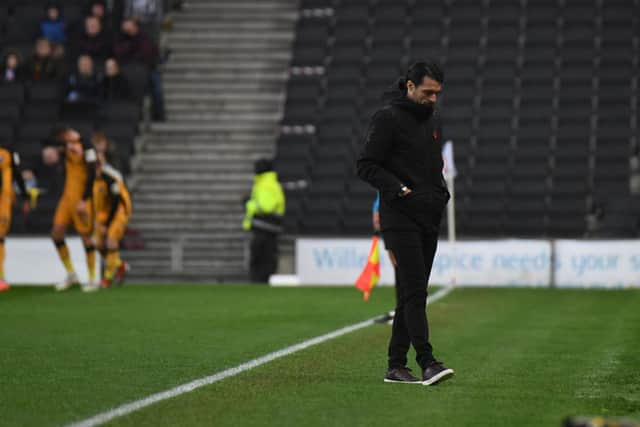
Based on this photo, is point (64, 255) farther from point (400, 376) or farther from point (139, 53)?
point (400, 376)

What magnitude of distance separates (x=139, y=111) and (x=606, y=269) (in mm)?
10835

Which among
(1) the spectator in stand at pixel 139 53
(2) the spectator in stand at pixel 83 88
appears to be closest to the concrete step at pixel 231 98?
(1) the spectator in stand at pixel 139 53

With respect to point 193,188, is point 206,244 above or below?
below

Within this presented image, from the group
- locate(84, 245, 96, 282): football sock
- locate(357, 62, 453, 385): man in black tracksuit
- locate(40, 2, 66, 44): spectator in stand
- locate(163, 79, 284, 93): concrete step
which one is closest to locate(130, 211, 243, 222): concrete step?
locate(163, 79, 284, 93): concrete step

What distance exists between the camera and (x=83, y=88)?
28531 mm

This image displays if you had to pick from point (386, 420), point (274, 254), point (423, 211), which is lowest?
point (274, 254)

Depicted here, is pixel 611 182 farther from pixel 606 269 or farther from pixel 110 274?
pixel 110 274

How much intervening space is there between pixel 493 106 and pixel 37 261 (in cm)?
1013

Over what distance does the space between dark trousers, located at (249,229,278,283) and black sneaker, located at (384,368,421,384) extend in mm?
15743

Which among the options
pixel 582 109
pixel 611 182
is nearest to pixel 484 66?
pixel 582 109

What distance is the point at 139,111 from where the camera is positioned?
1151 inches

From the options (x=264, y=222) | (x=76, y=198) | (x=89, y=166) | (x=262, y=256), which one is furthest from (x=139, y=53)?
(x=89, y=166)

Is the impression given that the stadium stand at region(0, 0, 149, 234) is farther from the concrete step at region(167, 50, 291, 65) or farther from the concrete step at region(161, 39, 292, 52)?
the concrete step at region(161, 39, 292, 52)

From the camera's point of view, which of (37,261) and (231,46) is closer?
(37,261)
